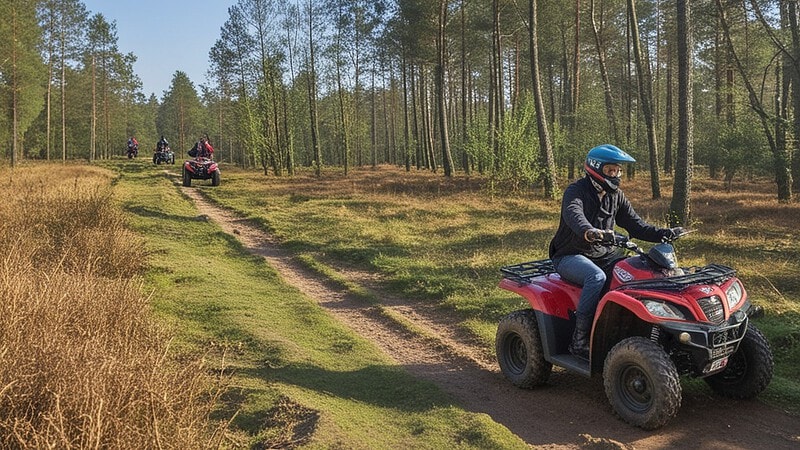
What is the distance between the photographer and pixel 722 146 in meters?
23.8

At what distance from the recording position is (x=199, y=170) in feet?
79.0

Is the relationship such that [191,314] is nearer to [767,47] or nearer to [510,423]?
[510,423]

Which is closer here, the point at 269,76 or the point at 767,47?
the point at 767,47

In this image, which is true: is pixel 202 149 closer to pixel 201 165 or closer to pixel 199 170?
pixel 201 165

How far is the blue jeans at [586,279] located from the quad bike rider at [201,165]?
21441mm

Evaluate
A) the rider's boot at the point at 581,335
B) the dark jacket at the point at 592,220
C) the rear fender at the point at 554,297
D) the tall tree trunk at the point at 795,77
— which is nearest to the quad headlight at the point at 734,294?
the dark jacket at the point at 592,220

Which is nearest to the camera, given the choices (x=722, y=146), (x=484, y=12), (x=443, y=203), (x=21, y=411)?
(x=21, y=411)

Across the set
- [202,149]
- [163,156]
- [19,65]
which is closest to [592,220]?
[202,149]

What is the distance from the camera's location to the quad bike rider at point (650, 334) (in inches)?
165

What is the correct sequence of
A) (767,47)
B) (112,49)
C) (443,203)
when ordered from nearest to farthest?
(443,203) < (767,47) < (112,49)

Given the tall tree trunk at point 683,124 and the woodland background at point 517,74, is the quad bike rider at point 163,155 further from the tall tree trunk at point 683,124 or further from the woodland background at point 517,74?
the tall tree trunk at point 683,124

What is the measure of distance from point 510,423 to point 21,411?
3.45m

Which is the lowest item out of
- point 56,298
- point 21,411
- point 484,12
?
point 21,411

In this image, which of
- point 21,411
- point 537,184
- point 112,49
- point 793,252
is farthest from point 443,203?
point 112,49
